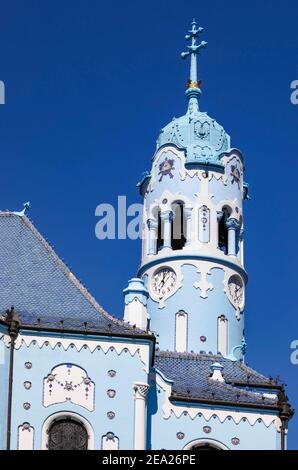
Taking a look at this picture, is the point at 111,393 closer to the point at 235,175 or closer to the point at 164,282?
the point at 164,282

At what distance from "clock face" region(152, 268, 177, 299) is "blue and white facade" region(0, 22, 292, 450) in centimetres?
11

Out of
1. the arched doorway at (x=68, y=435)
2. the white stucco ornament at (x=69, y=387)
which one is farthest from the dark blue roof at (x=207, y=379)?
the arched doorway at (x=68, y=435)

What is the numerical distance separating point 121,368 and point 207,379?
570cm

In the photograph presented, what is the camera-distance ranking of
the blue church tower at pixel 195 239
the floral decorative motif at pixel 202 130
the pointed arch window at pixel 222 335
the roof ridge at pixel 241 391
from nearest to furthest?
the roof ridge at pixel 241 391
the pointed arch window at pixel 222 335
the blue church tower at pixel 195 239
the floral decorative motif at pixel 202 130

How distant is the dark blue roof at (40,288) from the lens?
64250 millimetres

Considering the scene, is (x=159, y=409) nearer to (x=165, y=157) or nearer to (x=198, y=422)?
(x=198, y=422)

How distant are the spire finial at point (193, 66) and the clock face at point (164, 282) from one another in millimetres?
9590

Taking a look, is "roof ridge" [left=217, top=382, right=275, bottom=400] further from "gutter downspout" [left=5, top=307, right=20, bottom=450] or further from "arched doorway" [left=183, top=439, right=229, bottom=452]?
"gutter downspout" [left=5, top=307, right=20, bottom=450]

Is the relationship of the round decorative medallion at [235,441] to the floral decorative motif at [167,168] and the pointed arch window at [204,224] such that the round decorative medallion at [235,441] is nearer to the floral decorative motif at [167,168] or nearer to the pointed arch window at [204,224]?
the pointed arch window at [204,224]

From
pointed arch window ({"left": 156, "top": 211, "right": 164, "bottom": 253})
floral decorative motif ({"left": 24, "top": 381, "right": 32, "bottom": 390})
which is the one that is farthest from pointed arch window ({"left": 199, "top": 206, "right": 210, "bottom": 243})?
floral decorative motif ({"left": 24, "top": 381, "right": 32, "bottom": 390})

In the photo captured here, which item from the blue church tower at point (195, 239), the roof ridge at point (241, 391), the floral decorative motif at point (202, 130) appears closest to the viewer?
the roof ridge at point (241, 391)

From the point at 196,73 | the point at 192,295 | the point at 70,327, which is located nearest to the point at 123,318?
the point at 70,327

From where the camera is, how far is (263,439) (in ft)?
212

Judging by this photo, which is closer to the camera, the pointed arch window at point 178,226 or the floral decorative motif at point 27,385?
the floral decorative motif at point 27,385
